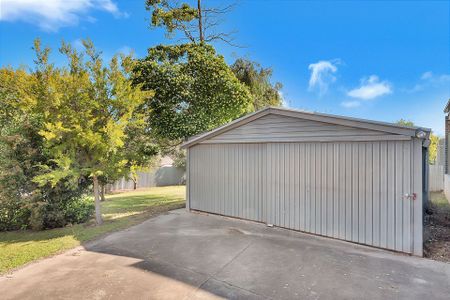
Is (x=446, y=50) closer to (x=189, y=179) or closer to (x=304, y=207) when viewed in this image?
(x=304, y=207)

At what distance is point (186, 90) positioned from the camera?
33.8 feet

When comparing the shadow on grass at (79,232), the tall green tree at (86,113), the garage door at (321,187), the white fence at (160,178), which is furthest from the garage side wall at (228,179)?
the white fence at (160,178)

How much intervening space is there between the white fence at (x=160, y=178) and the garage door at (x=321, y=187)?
1204 centimetres

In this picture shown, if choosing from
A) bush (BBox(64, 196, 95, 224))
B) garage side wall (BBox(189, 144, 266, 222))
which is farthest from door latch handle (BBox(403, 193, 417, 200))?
bush (BBox(64, 196, 95, 224))

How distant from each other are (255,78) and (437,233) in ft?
34.7

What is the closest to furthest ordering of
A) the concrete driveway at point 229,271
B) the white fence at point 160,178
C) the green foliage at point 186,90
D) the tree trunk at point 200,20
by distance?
the concrete driveway at point 229,271, the green foliage at point 186,90, the tree trunk at point 200,20, the white fence at point 160,178

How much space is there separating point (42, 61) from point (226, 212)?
6696mm

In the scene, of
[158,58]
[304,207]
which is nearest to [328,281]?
[304,207]

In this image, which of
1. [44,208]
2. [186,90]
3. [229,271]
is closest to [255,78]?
[186,90]

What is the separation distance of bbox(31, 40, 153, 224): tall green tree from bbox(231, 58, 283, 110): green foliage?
7.69 meters

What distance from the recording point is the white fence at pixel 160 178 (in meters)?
18.9

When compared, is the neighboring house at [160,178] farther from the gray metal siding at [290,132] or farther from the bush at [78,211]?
the gray metal siding at [290,132]

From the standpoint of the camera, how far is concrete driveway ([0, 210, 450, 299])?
12.0 ft

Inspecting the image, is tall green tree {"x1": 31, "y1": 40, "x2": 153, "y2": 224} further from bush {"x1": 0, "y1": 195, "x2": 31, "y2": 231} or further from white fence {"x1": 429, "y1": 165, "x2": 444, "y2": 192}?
white fence {"x1": 429, "y1": 165, "x2": 444, "y2": 192}
